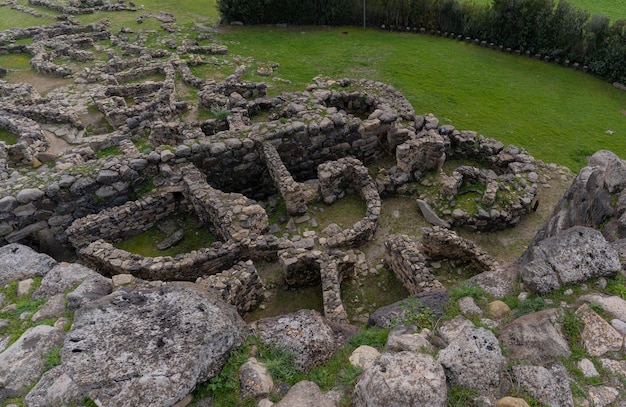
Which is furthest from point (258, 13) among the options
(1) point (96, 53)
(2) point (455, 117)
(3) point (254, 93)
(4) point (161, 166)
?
(4) point (161, 166)

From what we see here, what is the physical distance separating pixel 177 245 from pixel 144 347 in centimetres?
791

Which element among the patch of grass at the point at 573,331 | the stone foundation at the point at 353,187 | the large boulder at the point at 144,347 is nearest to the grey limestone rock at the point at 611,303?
the patch of grass at the point at 573,331

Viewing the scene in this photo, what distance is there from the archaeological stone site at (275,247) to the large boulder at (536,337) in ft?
0.10

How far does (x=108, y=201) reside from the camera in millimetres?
12578

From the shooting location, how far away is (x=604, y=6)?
31500 millimetres

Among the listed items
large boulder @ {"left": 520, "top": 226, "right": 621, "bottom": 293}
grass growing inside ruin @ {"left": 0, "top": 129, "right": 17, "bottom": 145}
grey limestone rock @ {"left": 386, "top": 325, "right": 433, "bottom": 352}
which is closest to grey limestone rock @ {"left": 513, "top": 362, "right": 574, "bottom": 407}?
grey limestone rock @ {"left": 386, "top": 325, "right": 433, "bottom": 352}

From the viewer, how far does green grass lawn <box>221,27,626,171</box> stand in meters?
18.2

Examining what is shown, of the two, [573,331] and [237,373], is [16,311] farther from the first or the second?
[573,331]

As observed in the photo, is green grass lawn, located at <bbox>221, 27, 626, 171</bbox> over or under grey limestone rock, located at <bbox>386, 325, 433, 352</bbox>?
under

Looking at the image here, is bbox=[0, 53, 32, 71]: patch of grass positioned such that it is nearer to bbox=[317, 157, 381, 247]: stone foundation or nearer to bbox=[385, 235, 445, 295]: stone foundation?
bbox=[317, 157, 381, 247]: stone foundation

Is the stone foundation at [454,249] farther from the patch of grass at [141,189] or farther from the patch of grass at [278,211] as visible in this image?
the patch of grass at [141,189]

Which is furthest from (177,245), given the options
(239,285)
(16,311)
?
(16,311)

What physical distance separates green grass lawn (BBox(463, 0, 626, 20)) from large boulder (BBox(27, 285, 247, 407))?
104 ft

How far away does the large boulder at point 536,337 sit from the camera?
187 inches
